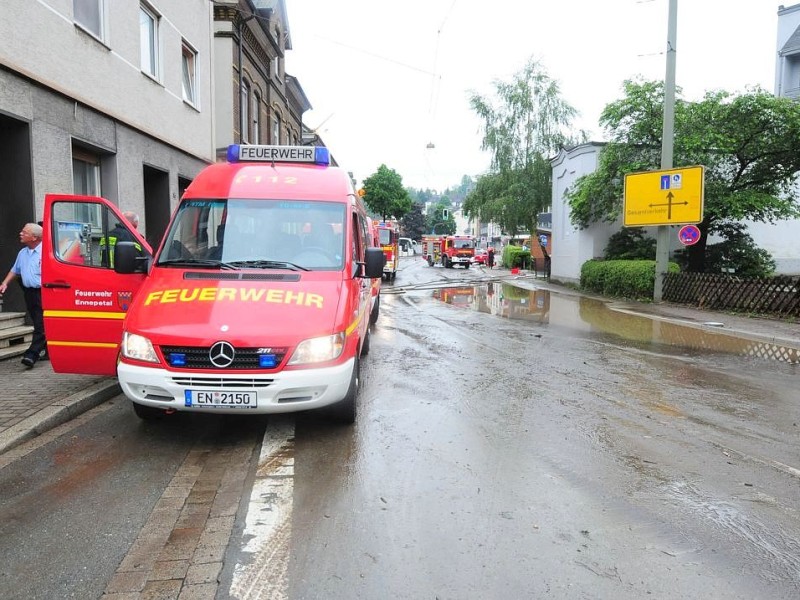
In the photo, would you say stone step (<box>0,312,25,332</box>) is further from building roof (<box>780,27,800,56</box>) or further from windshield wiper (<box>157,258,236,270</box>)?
building roof (<box>780,27,800,56</box>)

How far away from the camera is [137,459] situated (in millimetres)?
4559

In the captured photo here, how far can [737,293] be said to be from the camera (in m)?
14.7

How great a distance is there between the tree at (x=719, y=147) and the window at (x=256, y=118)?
12.8 meters

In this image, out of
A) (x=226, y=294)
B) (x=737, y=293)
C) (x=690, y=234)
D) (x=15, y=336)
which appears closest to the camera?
(x=226, y=294)

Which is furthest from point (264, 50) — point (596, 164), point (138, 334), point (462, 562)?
point (462, 562)

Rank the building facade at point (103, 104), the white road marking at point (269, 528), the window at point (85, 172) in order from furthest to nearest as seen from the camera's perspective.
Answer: the window at point (85, 172) < the building facade at point (103, 104) < the white road marking at point (269, 528)

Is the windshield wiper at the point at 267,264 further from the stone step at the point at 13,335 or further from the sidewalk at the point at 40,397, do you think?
the stone step at the point at 13,335

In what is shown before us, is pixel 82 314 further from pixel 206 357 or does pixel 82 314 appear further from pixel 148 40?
pixel 148 40

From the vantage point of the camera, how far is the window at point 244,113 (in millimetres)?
19953

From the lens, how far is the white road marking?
9.32 ft

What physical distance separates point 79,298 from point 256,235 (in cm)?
185

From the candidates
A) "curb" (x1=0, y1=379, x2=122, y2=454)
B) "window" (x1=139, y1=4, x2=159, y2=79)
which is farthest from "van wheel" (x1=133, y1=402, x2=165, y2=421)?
"window" (x1=139, y1=4, x2=159, y2=79)

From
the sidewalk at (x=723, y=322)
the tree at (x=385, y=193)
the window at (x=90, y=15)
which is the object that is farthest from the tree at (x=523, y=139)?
the tree at (x=385, y=193)

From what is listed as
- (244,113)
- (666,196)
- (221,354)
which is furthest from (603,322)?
(244,113)
